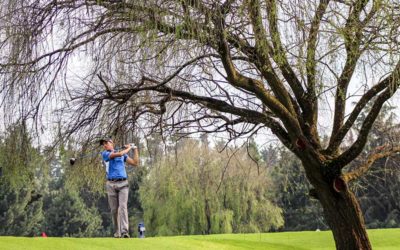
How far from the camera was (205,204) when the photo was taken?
79.7ft

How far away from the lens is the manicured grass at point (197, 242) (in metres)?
7.17

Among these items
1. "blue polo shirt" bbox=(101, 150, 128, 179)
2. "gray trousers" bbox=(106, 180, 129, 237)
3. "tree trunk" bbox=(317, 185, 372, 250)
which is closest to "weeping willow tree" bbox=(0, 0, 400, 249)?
"tree trunk" bbox=(317, 185, 372, 250)

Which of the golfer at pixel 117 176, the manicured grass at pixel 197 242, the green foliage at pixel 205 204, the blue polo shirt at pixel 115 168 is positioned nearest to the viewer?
the golfer at pixel 117 176

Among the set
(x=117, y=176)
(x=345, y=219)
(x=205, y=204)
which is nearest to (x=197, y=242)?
(x=117, y=176)

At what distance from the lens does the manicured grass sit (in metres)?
7.17

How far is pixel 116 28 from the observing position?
4.83 metres

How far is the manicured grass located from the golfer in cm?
50

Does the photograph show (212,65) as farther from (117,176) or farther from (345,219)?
(345,219)

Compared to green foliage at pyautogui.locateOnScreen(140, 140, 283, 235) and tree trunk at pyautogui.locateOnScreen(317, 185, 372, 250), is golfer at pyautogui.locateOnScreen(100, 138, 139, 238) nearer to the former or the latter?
tree trunk at pyautogui.locateOnScreen(317, 185, 372, 250)

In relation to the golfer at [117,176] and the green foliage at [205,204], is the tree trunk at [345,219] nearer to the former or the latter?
the golfer at [117,176]

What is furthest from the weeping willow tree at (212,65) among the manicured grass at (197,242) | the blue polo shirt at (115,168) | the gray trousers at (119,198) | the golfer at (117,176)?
the manicured grass at (197,242)

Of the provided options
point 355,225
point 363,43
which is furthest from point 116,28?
point 355,225

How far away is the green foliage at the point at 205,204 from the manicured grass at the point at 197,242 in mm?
7906

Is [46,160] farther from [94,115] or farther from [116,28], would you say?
[116,28]
